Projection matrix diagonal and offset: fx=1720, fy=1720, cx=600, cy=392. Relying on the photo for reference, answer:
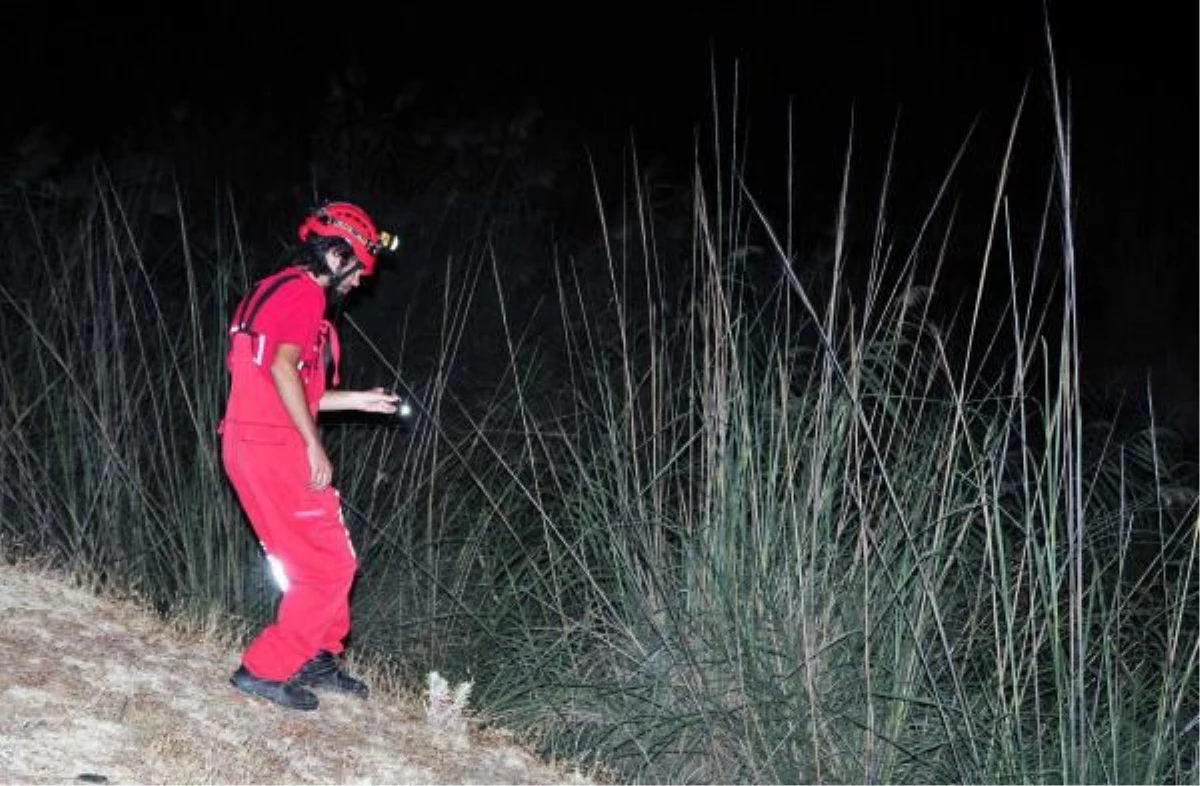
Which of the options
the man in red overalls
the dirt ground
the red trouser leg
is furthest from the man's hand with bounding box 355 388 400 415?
the dirt ground

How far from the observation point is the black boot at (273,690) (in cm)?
531

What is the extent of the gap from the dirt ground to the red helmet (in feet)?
4.69

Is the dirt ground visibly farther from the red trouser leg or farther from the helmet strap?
the helmet strap

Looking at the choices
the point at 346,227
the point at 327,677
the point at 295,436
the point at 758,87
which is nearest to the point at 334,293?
the point at 346,227

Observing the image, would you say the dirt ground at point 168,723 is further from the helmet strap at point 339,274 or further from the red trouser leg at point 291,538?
the helmet strap at point 339,274

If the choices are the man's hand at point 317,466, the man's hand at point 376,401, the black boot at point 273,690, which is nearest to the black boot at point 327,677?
the black boot at point 273,690

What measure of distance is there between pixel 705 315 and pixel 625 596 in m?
1.00

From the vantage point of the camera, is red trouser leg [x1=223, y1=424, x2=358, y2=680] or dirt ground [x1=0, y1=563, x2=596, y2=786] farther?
red trouser leg [x1=223, y1=424, x2=358, y2=680]

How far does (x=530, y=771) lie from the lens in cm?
542

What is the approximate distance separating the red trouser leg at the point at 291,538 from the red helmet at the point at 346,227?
0.65 meters

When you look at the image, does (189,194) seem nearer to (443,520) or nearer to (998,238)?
(443,520)

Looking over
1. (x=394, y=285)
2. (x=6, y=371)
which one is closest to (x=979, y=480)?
(x=6, y=371)

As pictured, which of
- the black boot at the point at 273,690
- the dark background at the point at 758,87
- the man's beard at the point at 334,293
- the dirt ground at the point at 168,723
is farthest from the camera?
the dark background at the point at 758,87

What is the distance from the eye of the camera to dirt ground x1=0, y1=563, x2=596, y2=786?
15.2ft
